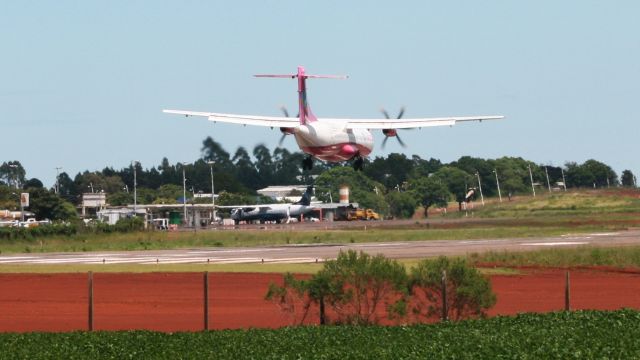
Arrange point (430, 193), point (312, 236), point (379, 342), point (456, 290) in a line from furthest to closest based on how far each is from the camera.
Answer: point (430, 193) < point (312, 236) < point (456, 290) < point (379, 342)

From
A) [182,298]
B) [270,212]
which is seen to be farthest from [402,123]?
[270,212]

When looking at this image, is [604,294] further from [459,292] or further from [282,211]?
[282,211]

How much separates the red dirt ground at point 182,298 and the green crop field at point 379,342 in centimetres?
555

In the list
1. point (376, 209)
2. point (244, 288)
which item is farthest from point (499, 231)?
point (376, 209)

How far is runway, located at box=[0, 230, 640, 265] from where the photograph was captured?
70.9 m

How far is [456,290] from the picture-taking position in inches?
1384

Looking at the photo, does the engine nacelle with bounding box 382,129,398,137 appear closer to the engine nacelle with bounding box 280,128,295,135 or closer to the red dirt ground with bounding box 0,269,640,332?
the engine nacelle with bounding box 280,128,295,135

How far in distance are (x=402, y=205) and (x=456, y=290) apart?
15120 centimetres

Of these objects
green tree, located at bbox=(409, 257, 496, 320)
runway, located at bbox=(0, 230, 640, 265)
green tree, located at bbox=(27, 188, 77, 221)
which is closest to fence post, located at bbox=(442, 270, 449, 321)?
green tree, located at bbox=(409, 257, 496, 320)

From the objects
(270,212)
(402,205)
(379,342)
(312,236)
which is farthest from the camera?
(402,205)

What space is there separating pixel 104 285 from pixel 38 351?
970 inches

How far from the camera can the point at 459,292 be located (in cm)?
3491

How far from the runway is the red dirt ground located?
41.3 feet

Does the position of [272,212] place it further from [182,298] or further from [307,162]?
[182,298]
